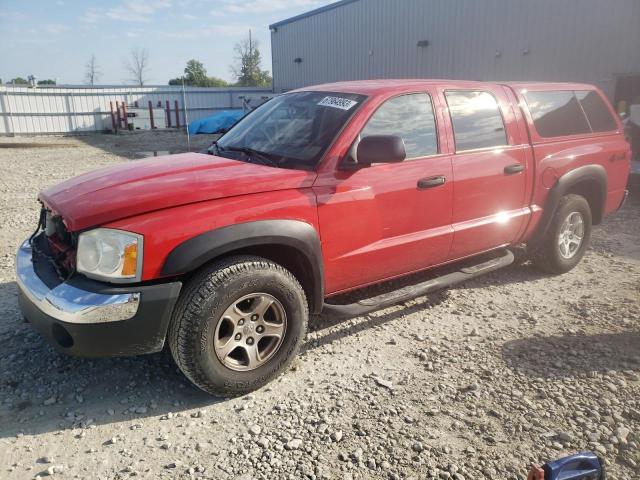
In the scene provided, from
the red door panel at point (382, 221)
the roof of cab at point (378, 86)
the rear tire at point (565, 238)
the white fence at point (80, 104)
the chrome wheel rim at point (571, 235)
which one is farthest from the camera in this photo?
the white fence at point (80, 104)

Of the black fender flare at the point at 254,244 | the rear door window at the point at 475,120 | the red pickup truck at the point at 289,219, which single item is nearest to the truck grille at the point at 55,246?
the red pickup truck at the point at 289,219

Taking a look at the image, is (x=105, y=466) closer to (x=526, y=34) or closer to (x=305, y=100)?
(x=305, y=100)

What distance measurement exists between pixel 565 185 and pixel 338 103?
7.95ft

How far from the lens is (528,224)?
435 cm

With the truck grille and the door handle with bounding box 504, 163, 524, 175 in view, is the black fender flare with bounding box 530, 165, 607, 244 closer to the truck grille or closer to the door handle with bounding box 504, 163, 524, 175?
the door handle with bounding box 504, 163, 524, 175

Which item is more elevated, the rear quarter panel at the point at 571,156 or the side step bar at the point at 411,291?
the rear quarter panel at the point at 571,156

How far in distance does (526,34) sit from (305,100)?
11868 mm

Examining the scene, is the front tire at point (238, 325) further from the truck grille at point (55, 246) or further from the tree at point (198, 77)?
the tree at point (198, 77)

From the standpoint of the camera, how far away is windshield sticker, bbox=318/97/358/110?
3367 millimetres

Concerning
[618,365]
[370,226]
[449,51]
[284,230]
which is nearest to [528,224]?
[618,365]

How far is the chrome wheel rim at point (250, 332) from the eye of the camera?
9.17 feet

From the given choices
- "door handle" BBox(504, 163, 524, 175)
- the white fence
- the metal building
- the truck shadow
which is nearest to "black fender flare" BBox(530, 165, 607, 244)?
"door handle" BBox(504, 163, 524, 175)

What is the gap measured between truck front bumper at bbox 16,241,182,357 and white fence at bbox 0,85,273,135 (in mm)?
22212

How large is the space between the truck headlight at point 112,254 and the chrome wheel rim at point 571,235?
3.94 metres
